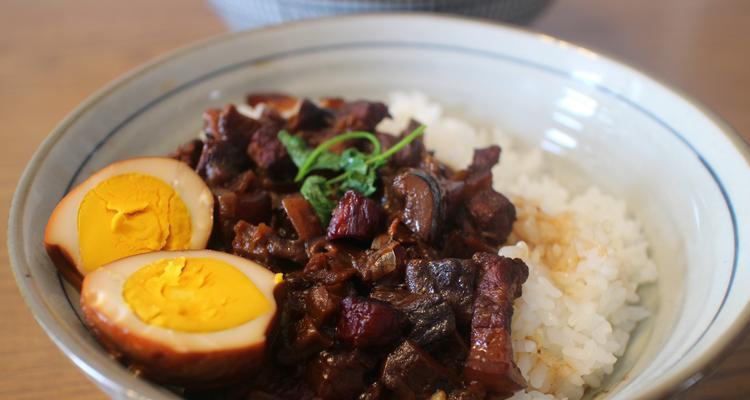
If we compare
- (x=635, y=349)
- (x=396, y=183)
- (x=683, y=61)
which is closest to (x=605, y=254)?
(x=635, y=349)

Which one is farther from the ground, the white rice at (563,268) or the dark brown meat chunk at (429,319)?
the dark brown meat chunk at (429,319)

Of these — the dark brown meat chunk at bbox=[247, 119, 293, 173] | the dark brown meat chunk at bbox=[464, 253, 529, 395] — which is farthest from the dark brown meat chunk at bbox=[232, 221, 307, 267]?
the dark brown meat chunk at bbox=[464, 253, 529, 395]

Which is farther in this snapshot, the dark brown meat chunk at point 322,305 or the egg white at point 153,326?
the dark brown meat chunk at point 322,305

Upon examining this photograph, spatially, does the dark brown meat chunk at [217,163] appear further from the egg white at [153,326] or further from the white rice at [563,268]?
the white rice at [563,268]

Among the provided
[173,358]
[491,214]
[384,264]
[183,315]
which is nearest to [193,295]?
[183,315]

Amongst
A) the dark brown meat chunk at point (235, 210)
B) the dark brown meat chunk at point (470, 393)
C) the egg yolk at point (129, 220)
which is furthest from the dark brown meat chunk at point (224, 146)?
the dark brown meat chunk at point (470, 393)

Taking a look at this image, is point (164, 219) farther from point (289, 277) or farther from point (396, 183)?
point (396, 183)
